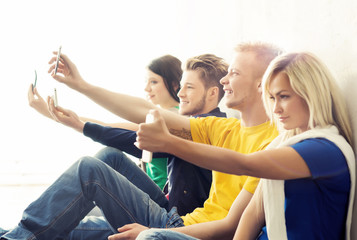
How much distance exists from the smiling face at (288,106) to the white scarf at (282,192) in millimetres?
57

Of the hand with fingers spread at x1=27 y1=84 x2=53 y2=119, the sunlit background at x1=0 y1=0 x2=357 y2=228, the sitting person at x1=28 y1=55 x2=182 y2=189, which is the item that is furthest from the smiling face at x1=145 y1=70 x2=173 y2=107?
the sunlit background at x1=0 y1=0 x2=357 y2=228

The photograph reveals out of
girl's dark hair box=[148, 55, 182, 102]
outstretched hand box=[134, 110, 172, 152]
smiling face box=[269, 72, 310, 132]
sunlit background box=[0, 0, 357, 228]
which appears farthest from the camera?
sunlit background box=[0, 0, 357, 228]

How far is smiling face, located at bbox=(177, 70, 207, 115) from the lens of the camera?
181 cm

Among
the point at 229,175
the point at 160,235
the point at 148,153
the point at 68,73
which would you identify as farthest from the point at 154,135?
the point at 68,73

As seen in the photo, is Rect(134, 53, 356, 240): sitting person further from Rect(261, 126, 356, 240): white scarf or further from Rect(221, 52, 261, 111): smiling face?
Rect(221, 52, 261, 111): smiling face

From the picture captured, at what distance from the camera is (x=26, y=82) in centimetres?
333

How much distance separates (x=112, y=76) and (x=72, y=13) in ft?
1.80

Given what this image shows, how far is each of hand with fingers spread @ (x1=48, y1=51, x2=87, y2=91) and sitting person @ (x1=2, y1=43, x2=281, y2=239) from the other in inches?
13.8

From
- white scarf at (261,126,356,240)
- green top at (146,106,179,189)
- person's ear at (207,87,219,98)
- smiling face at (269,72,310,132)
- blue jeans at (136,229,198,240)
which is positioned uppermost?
smiling face at (269,72,310,132)

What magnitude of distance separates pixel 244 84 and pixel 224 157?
21.5 inches

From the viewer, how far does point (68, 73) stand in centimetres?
161

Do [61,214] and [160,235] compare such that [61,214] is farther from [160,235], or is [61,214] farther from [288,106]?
[288,106]

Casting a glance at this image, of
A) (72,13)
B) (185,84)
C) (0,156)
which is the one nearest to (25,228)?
(185,84)

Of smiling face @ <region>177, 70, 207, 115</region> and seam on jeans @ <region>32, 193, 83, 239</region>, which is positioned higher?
smiling face @ <region>177, 70, 207, 115</region>
